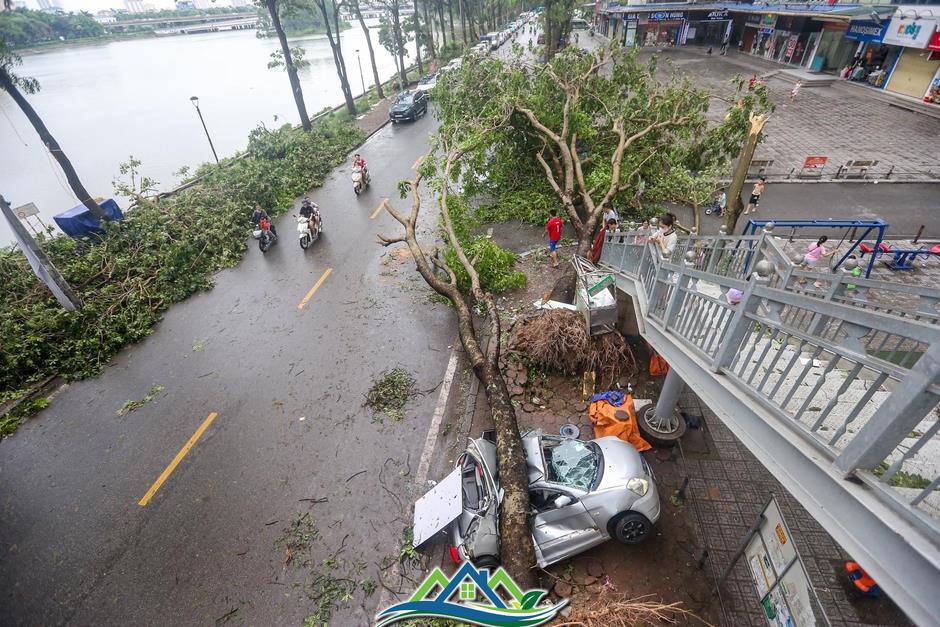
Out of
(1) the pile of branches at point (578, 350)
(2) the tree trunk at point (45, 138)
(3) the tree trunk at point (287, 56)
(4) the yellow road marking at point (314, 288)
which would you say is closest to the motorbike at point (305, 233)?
(4) the yellow road marking at point (314, 288)

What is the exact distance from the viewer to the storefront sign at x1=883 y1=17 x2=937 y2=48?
710 inches

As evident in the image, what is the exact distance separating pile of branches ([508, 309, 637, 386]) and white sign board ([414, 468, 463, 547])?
3129mm

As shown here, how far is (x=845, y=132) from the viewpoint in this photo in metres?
18.3

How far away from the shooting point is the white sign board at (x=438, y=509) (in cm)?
541

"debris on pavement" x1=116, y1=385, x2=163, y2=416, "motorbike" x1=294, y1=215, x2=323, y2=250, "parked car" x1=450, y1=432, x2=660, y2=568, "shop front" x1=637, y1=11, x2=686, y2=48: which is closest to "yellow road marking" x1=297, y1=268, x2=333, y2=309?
"motorbike" x1=294, y1=215, x2=323, y2=250

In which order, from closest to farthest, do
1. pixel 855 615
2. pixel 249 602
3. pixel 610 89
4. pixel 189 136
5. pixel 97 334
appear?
pixel 855 615 → pixel 249 602 → pixel 97 334 → pixel 610 89 → pixel 189 136

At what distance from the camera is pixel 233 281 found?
12.3 meters

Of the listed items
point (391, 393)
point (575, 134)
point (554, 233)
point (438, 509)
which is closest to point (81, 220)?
point (391, 393)

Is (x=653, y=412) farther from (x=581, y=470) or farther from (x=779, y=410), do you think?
(x=779, y=410)

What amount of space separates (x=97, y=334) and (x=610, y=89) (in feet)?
53.7

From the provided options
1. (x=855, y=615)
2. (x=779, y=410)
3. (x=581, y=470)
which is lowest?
(x=855, y=615)

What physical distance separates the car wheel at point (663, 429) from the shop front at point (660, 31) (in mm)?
43900

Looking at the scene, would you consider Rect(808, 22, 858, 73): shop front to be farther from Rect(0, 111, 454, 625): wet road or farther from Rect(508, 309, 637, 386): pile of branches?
Rect(0, 111, 454, 625): wet road

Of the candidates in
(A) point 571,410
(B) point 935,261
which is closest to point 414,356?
(A) point 571,410
